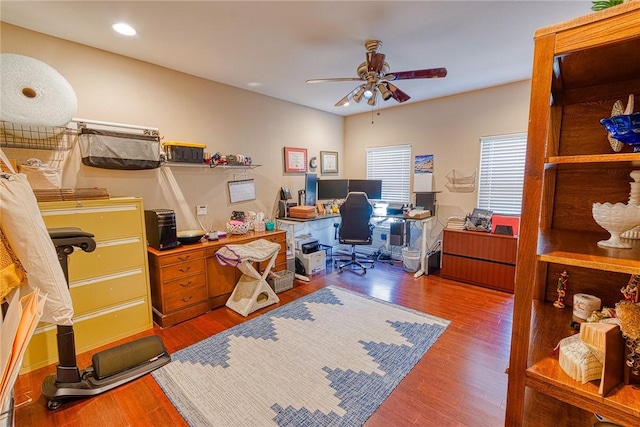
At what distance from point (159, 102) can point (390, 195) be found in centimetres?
371

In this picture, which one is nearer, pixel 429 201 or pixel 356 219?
pixel 356 219

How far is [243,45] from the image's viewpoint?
8.27ft

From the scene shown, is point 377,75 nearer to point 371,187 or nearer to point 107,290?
point 371,187

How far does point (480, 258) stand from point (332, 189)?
93.5 inches

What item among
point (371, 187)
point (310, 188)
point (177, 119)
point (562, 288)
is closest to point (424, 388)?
point (562, 288)

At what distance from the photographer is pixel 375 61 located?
2.51 m

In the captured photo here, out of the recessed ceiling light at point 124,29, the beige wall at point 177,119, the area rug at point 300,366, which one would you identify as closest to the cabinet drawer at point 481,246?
the area rug at point 300,366

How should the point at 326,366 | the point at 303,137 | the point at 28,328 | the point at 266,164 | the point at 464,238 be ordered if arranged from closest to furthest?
the point at 28,328, the point at 326,366, the point at 464,238, the point at 266,164, the point at 303,137

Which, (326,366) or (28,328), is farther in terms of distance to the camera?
(326,366)

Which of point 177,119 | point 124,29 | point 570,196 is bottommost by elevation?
point 570,196

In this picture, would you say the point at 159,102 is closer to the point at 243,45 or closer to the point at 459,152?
the point at 243,45

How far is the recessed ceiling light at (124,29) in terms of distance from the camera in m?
2.17

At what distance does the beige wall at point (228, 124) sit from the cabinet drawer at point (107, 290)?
2.77 ft

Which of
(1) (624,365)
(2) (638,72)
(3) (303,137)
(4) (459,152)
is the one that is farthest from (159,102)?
(4) (459,152)
